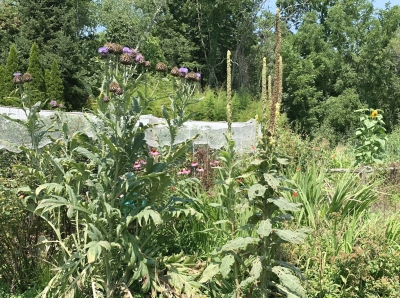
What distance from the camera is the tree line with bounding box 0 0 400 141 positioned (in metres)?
22.1

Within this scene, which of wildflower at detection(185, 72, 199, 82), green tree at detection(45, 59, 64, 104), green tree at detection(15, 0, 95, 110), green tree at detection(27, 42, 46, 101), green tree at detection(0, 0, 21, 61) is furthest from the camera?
green tree at detection(0, 0, 21, 61)

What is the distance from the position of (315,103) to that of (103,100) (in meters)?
21.2

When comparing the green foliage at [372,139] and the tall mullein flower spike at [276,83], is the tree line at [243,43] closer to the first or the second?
the green foliage at [372,139]

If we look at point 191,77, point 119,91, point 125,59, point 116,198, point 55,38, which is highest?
point 55,38

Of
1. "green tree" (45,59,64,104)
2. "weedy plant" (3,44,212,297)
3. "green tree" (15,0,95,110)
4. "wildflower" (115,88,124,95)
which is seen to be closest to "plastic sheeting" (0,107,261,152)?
"weedy plant" (3,44,212,297)

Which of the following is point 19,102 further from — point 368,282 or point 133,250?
point 368,282

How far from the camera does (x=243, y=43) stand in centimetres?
2695

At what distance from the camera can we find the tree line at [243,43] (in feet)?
72.6

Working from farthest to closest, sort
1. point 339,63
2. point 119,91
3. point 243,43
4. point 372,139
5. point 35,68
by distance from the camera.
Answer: point 243,43
point 339,63
point 35,68
point 372,139
point 119,91

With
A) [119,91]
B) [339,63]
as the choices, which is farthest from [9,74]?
[339,63]

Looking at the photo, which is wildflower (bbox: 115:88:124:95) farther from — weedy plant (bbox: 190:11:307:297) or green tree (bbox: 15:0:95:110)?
green tree (bbox: 15:0:95:110)

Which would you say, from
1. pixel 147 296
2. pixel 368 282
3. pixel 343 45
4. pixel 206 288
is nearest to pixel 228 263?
pixel 206 288

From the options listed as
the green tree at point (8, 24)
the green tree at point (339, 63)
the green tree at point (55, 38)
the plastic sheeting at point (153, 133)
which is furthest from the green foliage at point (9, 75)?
the green tree at point (339, 63)

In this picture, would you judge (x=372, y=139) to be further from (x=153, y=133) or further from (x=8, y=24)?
(x=8, y=24)
